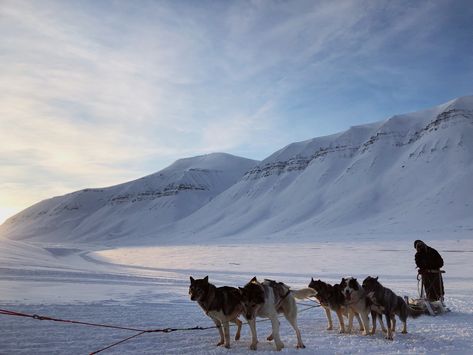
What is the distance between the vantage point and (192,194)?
196875 mm

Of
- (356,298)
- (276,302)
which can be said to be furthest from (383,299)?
(276,302)

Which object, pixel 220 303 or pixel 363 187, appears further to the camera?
pixel 363 187

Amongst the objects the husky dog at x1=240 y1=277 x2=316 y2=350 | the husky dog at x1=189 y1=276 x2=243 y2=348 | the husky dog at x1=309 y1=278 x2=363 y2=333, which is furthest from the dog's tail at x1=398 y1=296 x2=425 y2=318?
the husky dog at x1=189 y1=276 x2=243 y2=348

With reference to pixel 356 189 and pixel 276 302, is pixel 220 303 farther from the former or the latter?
pixel 356 189

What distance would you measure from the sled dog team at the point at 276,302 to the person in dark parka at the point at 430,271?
11.1 feet

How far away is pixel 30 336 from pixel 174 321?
10.3ft

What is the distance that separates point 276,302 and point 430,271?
6253 mm

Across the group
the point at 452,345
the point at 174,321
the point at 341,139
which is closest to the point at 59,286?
the point at 174,321

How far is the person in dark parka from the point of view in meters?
11.3

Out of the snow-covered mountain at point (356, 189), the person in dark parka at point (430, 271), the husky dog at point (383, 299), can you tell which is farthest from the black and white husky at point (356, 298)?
the snow-covered mountain at point (356, 189)

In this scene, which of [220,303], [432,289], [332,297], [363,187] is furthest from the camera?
[363,187]

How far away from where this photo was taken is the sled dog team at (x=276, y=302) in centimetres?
711

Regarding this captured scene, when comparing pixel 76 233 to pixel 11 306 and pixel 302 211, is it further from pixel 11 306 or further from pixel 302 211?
pixel 11 306

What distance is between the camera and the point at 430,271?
11.4 meters
